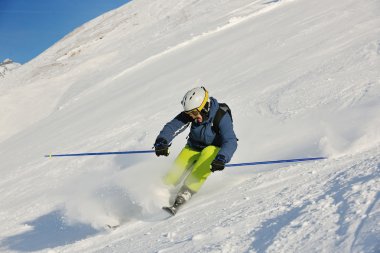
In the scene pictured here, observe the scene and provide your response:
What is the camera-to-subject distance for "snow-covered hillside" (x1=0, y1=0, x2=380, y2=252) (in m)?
Answer: 3.31

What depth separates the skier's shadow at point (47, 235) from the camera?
17.8 ft

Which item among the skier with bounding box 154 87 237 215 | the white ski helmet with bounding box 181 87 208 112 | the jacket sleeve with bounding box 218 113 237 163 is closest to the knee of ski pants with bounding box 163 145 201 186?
the skier with bounding box 154 87 237 215

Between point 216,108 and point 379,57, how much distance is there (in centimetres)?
433

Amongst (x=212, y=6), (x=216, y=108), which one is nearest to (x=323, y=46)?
(x=216, y=108)

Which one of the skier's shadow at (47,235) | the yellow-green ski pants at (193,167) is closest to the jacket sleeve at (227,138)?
the yellow-green ski pants at (193,167)

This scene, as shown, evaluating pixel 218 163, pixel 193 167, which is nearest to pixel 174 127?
pixel 193 167

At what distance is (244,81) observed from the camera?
10680 millimetres

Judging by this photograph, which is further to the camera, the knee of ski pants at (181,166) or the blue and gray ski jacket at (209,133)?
the knee of ski pants at (181,166)

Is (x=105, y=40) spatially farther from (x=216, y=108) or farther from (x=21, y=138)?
(x=216, y=108)

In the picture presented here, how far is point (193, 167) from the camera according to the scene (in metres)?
5.34

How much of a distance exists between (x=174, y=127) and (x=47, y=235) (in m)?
2.15

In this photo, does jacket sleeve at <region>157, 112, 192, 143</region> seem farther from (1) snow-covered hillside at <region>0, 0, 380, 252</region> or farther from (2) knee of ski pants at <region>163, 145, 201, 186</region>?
(1) snow-covered hillside at <region>0, 0, 380, 252</region>

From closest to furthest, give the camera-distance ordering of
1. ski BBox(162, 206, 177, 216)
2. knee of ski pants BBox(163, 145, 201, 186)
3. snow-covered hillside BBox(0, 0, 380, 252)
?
snow-covered hillside BBox(0, 0, 380, 252) → ski BBox(162, 206, 177, 216) → knee of ski pants BBox(163, 145, 201, 186)

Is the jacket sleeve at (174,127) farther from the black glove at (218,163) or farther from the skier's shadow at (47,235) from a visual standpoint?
the skier's shadow at (47,235)
